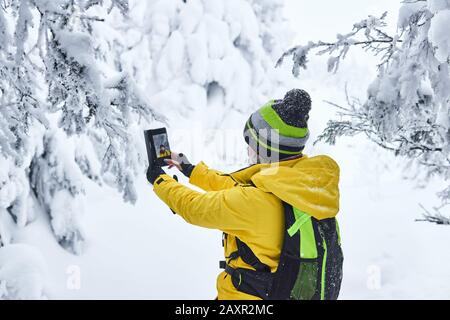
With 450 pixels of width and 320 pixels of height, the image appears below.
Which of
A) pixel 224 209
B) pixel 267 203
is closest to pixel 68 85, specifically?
pixel 224 209

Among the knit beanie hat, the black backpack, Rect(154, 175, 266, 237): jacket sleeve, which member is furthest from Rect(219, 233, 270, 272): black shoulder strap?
A: the knit beanie hat

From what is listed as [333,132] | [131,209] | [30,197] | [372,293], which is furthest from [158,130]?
[131,209]

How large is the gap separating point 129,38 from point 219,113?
544 centimetres

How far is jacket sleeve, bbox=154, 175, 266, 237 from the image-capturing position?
2098mm

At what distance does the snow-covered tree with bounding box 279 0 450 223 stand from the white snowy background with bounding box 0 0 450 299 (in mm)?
612

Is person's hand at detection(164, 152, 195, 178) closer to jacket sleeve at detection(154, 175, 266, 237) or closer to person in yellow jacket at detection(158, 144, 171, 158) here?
person in yellow jacket at detection(158, 144, 171, 158)

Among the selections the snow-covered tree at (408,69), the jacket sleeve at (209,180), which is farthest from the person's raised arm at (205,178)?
the snow-covered tree at (408,69)

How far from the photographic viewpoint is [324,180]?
2.18 metres

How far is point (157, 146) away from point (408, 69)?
179 cm

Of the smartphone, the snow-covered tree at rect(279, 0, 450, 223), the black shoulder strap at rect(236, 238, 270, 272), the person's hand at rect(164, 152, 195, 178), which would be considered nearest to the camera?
the black shoulder strap at rect(236, 238, 270, 272)

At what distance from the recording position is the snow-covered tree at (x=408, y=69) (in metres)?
2.44

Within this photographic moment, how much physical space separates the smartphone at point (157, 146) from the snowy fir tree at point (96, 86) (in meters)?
0.47
